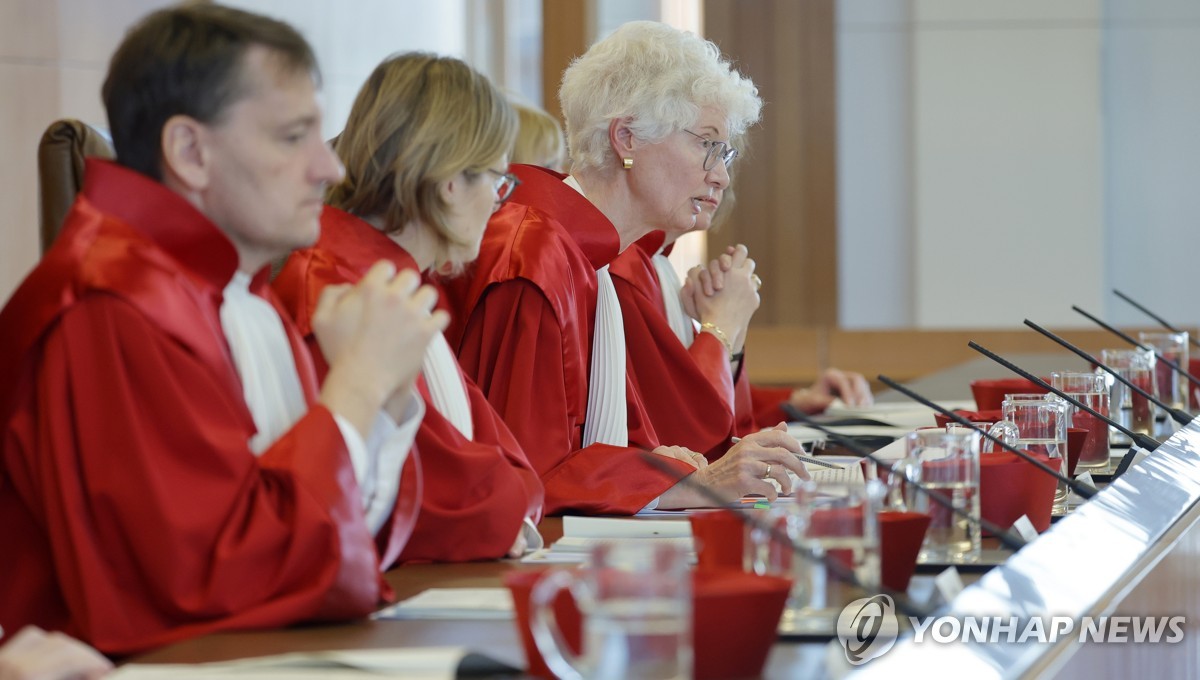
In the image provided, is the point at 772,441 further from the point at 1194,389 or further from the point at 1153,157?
the point at 1153,157

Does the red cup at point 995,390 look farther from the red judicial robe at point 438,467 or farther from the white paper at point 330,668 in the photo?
the white paper at point 330,668

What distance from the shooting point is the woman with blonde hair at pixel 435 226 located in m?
1.97

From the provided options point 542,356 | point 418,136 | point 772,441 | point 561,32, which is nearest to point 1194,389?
point 772,441

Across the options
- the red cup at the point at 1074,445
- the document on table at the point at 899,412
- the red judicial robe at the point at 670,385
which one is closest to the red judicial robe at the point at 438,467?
the red cup at the point at 1074,445

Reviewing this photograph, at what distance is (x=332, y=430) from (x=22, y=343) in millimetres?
316

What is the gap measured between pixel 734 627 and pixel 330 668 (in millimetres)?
348

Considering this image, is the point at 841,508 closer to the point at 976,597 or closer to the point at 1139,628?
the point at 976,597

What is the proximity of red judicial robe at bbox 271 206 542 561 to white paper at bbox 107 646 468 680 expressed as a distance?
1.91 feet

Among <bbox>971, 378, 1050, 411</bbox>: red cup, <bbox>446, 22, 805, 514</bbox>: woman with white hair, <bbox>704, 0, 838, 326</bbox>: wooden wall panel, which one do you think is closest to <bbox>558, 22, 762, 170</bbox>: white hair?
<bbox>446, 22, 805, 514</bbox>: woman with white hair

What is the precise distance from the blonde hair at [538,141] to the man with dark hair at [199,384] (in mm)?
2566

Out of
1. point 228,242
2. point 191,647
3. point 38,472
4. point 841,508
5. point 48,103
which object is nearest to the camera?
point 841,508

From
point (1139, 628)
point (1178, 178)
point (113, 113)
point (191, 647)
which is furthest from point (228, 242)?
point (1178, 178)

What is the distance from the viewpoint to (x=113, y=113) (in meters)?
1.72

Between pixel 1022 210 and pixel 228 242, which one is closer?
pixel 228 242
